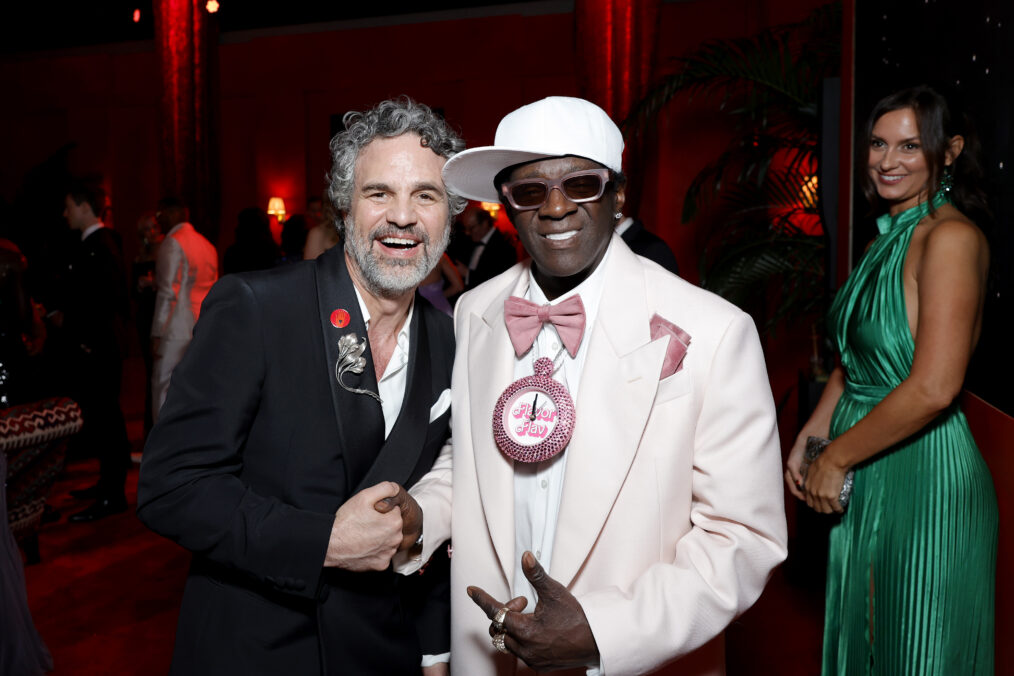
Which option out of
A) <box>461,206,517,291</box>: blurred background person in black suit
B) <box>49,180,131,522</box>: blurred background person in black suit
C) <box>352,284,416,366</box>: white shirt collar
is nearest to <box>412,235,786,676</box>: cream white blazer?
<box>352,284,416,366</box>: white shirt collar

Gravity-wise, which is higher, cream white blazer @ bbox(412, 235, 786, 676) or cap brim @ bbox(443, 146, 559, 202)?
cap brim @ bbox(443, 146, 559, 202)

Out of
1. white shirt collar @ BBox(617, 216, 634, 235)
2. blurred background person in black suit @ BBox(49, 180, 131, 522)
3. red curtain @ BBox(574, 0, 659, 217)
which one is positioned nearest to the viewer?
white shirt collar @ BBox(617, 216, 634, 235)

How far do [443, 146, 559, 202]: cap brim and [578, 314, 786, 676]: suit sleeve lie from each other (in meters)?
0.51

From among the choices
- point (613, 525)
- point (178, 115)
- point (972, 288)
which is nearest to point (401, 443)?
point (613, 525)

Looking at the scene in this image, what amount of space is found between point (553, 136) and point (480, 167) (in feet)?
0.64

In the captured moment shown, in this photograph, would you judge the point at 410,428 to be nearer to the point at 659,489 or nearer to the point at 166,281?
the point at 659,489

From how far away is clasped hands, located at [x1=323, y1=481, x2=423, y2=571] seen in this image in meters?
1.48

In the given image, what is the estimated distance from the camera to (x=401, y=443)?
1659 millimetres

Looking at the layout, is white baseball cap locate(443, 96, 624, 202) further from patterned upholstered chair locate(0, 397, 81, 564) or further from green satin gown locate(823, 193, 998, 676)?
patterned upholstered chair locate(0, 397, 81, 564)

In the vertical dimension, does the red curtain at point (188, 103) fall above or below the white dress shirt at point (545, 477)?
above

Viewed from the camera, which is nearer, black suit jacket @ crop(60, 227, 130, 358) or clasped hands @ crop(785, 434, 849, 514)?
clasped hands @ crop(785, 434, 849, 514)

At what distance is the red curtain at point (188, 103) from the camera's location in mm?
8703

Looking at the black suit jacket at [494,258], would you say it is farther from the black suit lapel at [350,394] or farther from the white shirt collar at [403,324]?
→ the black suit lapel at [350,394]

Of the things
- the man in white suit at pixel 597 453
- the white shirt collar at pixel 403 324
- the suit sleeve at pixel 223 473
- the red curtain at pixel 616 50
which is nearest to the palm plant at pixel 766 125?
the red curtain at pixel 616 50
